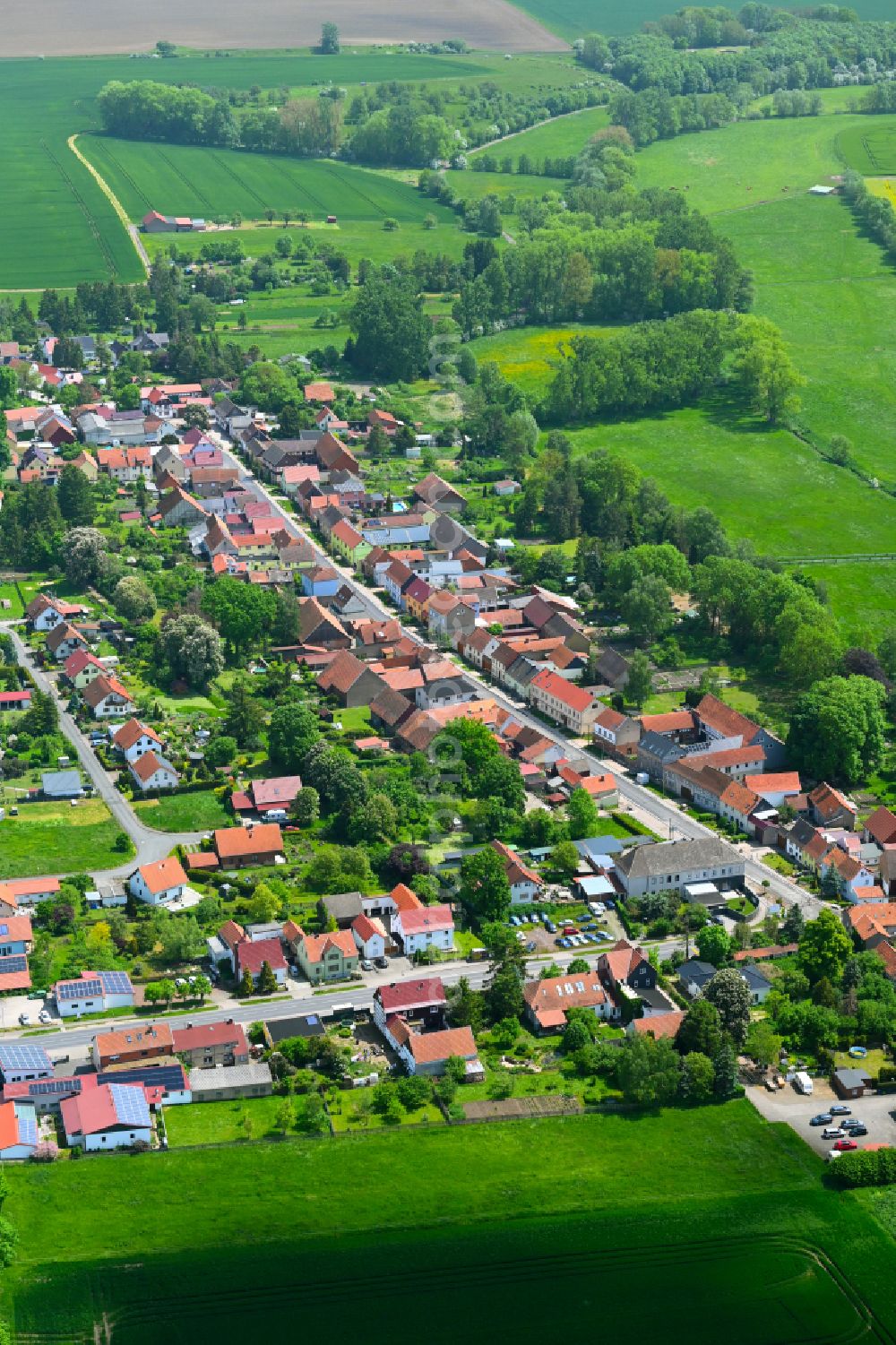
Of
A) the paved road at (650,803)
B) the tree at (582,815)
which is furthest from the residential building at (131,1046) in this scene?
the paved road at (650,803)

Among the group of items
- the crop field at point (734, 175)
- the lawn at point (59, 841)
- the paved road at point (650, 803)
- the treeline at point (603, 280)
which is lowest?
the paved road at point (650, 803)

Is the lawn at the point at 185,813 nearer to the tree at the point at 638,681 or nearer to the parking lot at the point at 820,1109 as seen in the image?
the tree at the point at 638,681

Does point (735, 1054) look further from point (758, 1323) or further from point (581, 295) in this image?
point (581, 295)

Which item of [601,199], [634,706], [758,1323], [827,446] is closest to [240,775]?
[634,706]

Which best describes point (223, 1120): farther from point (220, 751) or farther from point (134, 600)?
point (134, 600)

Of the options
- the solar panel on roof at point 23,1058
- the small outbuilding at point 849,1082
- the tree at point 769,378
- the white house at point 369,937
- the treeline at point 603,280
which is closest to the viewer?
the solar panel on roof at point 23,1058

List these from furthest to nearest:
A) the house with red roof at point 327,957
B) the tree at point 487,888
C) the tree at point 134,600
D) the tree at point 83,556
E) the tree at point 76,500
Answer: the tree at point 76,500 < the tree at point 83,556 < the tree at point 134,600 < the tree at point 487,888 < the house with red roof at point 327,957
